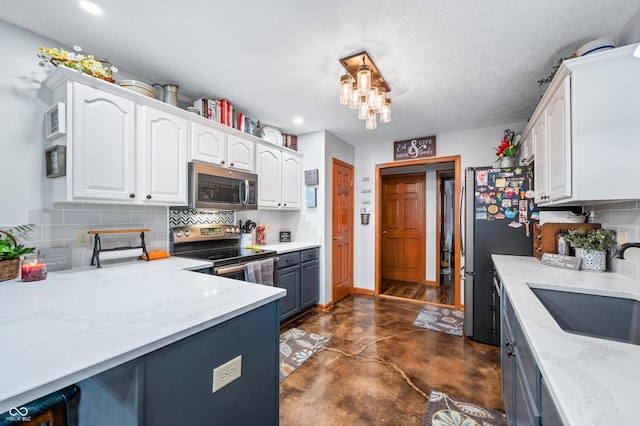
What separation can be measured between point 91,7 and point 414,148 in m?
3.59

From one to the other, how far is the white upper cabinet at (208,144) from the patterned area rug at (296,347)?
1.87 metres

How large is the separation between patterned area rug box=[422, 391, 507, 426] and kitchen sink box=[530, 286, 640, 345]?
745 mm

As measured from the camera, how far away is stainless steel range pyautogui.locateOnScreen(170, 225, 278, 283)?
92.6 inches

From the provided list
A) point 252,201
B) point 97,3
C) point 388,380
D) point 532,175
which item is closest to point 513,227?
point 532,175

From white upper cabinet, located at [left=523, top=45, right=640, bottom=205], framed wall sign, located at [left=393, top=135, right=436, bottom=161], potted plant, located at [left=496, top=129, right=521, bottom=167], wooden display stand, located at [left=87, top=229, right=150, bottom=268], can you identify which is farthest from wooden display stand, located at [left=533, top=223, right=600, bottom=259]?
wooden display stand, located at [left=87, top=229, right=150, bottom=268]

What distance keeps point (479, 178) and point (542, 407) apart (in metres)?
2.26

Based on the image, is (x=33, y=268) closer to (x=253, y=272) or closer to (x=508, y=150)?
(x=253, y=272)

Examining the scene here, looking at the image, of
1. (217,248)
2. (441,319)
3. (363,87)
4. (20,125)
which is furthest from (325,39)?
(441,319)

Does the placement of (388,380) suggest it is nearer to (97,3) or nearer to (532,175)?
(532,175)

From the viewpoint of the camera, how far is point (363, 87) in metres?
1.87

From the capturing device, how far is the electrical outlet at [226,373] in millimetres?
994

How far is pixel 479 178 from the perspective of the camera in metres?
2.64

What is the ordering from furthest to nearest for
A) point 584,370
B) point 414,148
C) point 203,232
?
1. point 414,148
2. point 203,232
3. point 584,370

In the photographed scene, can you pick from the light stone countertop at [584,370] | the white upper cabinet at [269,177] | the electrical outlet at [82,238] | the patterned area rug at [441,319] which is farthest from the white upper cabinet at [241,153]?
the patterned area rug at [441,319]
